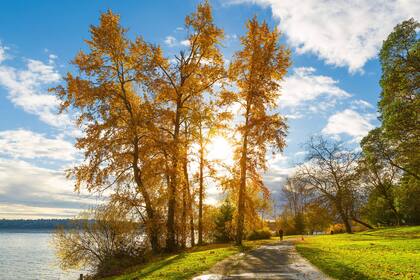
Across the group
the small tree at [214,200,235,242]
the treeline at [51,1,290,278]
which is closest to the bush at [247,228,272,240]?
the small tree at [214,200,235,242]

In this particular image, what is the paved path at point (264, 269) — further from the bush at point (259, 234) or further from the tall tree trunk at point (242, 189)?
the bush at point (259, 234)

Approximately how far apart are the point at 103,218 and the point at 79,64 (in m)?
9.61

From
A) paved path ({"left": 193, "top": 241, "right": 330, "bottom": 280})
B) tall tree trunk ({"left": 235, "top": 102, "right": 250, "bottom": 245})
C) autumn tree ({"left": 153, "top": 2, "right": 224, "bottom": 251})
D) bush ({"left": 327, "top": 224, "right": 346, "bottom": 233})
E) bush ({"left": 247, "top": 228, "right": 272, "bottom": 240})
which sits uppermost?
autumn tree ({"left": 153, "top": 2, "right": 224, "bottom": 251})

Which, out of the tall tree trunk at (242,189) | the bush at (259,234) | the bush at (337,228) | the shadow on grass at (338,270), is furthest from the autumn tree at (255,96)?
the bush at (337,228)

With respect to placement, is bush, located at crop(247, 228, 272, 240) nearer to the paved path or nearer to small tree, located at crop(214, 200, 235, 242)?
small tree, located at crop(214, 200, 235, 242)

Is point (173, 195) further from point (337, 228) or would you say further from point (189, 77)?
point (337, 228)

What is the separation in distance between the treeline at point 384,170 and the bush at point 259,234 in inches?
350

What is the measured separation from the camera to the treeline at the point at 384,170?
1071 inches

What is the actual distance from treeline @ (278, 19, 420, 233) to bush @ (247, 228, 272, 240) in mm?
8884

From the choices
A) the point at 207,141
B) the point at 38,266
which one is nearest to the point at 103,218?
the point at 207,141

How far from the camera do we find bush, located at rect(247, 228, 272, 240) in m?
41.3

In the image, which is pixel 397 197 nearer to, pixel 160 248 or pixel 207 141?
pixel 207 141

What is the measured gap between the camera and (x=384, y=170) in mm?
47531

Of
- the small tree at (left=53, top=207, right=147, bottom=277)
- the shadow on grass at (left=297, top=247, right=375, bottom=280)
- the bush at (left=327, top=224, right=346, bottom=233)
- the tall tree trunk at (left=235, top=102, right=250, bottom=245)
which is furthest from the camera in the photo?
the bush at (left=327, top=224, right=346, bottom=233)
